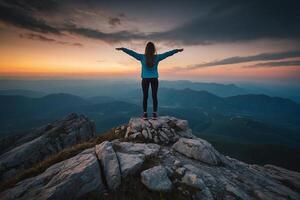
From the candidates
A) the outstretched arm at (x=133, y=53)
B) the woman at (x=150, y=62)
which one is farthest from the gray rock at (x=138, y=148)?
the outstretched arm at (x=133, y=53)

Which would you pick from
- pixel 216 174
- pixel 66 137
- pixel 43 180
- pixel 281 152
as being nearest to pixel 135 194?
pixel 43 180

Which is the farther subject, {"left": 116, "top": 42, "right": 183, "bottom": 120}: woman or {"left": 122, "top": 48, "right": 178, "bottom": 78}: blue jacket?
{"left": 122, "top": 48, "right": 178, "bottom": 78}: blue jacket

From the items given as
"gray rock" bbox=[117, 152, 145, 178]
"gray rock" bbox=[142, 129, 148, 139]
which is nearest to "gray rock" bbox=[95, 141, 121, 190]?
"gray rock" bbox=[117, 152, 145, 178]

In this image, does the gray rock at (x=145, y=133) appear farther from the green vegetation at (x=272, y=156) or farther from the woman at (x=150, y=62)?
the green vegetation at (x=272, y=156)

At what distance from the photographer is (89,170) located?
8.12 meters

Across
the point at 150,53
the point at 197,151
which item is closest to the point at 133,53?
the point at 150,53

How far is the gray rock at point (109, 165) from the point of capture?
7.82 meters

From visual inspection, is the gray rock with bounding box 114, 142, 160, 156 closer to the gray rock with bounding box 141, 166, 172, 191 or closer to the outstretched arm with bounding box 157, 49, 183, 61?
the gray rock with bounding box 141, 166, 172, 191

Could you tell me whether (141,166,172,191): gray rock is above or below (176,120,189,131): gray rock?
below

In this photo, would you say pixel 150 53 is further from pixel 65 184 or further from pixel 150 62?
pixel 65 184

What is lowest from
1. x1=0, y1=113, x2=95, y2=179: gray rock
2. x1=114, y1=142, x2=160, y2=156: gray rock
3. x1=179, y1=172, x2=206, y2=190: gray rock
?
x1=0, y1=113, x2=95, y2=179: gray rock

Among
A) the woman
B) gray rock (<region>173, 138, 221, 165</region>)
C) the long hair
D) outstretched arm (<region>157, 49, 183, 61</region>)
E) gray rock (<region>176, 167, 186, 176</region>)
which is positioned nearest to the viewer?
gray rock (<region>176, 167, 186, 176</region>)

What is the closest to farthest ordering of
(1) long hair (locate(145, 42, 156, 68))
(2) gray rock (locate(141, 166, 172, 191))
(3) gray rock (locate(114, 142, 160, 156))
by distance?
(2) gray rock (locate(141, 166, 172, 191)), (3) gray rock (locate(114, 142, 160, 156)), (1) long hair (locate(145, 42, 156, 68))

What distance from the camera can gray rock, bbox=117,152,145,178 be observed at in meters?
8.41
